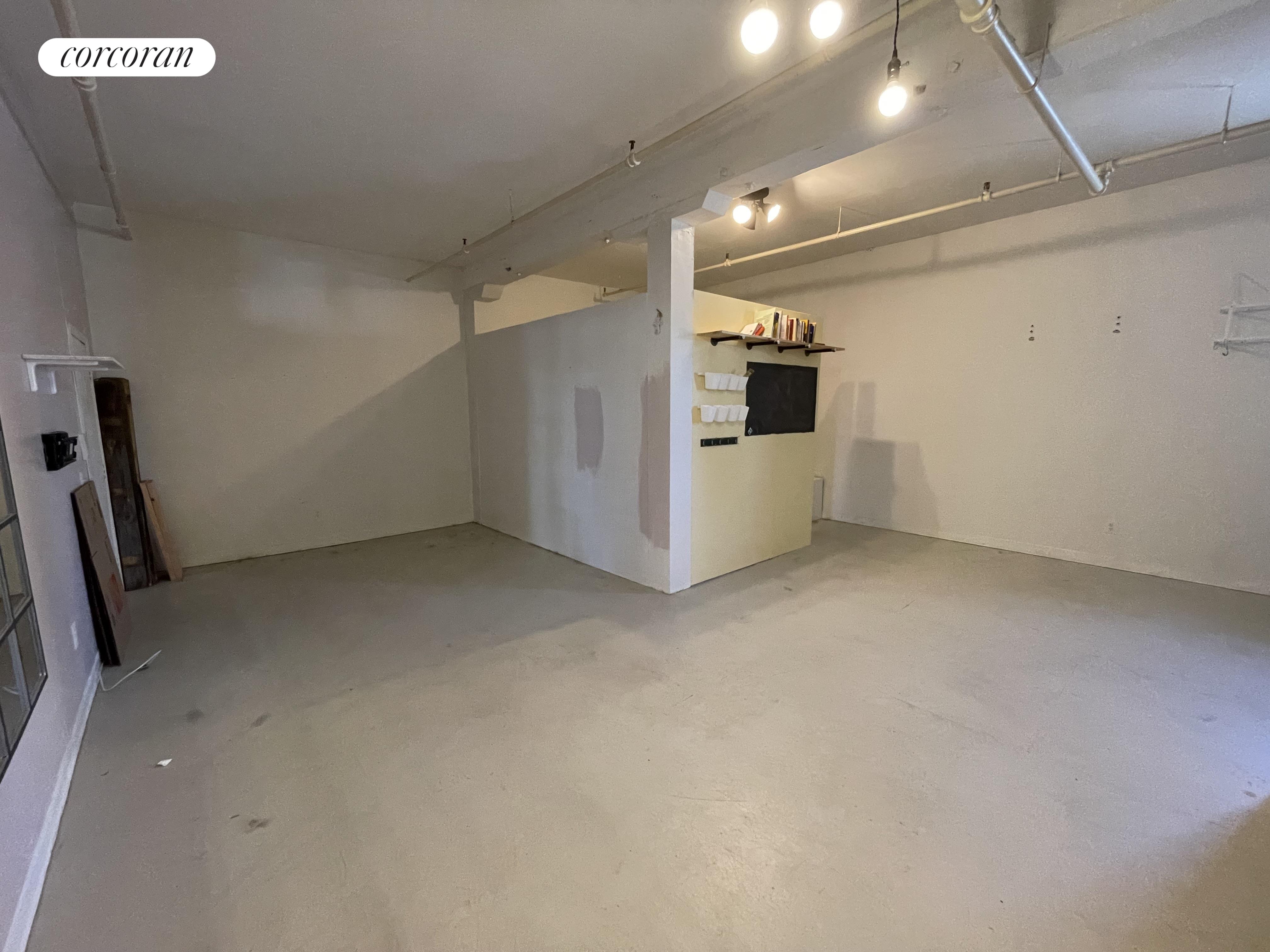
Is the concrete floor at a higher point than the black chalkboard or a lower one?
lower

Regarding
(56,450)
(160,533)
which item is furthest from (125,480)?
(56,450)

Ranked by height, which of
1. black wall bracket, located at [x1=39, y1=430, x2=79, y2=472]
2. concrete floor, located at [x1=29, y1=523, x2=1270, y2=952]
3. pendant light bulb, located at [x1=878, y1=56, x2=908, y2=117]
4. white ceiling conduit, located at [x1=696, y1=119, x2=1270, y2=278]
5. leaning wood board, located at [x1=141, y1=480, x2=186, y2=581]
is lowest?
concrete floor, located at [x1=29, y1=523, x2=1270, y2=952]

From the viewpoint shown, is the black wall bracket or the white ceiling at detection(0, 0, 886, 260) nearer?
the white ceiling at detection(0, 0, 886, 260)

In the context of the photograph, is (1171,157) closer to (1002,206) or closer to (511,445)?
(1002,206)

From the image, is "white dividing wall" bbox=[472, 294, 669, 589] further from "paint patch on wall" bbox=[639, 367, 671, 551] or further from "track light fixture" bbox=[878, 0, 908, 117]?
"track light fixture" bbox=[878, 0, 908, 117]

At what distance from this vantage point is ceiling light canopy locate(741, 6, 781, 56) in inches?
67.6

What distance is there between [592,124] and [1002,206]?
3.91 meters

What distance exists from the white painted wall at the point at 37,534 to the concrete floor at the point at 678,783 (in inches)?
5.0

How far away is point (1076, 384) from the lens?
4445 mm

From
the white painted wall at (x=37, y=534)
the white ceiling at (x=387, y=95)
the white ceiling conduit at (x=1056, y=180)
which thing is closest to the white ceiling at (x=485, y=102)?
the white ceiling at (x=387, y=95)

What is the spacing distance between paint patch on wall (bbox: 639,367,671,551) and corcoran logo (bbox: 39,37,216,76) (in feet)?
9.20

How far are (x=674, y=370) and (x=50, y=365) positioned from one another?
10.6ft

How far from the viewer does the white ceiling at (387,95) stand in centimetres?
210

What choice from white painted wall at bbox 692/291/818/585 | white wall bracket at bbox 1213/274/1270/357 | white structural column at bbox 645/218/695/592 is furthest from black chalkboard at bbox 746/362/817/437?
white wall bracket at bbox 1213/274/1270/357
